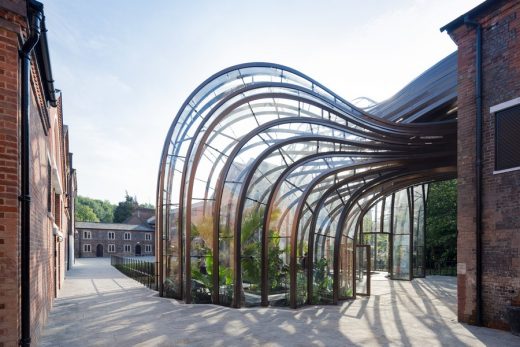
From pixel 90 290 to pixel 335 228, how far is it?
1075cm

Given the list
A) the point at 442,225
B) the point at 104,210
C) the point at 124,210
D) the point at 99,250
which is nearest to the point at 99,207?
the point at 104,210

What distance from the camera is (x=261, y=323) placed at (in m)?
9.54

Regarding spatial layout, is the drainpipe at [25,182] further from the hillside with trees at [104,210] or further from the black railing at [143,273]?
the hillside with trees at [104,210]

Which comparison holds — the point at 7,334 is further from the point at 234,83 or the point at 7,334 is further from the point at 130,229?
the point at 130,229

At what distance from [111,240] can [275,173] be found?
5206cm

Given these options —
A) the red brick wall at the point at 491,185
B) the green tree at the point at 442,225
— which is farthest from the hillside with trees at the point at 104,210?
the red brick wall at the point at 491,185

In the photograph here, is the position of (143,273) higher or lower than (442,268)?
higher

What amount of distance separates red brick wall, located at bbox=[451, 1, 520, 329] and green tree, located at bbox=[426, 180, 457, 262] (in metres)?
16.6

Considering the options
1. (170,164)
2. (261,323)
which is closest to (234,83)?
(170,164)

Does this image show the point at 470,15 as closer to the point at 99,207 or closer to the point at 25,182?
the point at 25,182

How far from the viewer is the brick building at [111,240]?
56.0 meters

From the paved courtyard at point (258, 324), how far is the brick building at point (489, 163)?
1012 millimetres

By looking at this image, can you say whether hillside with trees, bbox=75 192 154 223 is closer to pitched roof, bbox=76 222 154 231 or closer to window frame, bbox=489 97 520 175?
pitched roof, bbox=76 222 154 231

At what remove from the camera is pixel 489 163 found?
8930mm
